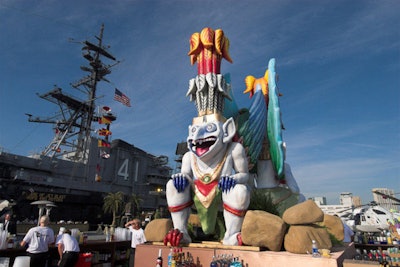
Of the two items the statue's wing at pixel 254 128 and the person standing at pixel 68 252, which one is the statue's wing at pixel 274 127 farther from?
the person standing at pixel 68 252

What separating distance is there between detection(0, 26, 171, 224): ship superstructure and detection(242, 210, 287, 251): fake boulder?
2311cm

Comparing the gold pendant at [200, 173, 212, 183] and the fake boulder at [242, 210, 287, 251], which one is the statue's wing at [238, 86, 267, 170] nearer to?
the gold pendant at [200, 173, 212, 183]

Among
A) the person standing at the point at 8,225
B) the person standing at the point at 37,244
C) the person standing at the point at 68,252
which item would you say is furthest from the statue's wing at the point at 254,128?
the person standing at the point at 8,225

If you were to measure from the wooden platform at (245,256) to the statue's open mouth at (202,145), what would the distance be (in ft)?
6.71

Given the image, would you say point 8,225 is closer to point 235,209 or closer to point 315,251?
point 235,209

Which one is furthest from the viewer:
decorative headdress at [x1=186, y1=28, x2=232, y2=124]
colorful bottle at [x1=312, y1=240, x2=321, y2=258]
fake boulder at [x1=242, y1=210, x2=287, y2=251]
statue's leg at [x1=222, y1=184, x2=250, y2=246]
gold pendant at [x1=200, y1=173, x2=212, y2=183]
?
decorative headdress at [x1=186, y1=28, x2=232, y2=124]

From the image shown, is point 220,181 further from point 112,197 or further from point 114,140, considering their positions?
point 114,140

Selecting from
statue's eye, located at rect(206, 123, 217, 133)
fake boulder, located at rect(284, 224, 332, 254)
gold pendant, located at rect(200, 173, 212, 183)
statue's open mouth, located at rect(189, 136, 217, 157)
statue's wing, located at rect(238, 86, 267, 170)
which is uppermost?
statue's wing, located at rect(238, 86, 267, 170)

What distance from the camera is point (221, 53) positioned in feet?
25.4

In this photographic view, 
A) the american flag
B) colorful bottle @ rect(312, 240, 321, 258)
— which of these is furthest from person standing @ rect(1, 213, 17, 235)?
the american flag

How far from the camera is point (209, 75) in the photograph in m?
7.23

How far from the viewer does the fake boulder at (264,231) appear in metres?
5.25

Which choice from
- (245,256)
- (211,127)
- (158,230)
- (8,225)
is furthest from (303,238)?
(8,225)

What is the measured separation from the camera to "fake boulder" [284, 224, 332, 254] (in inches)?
198
